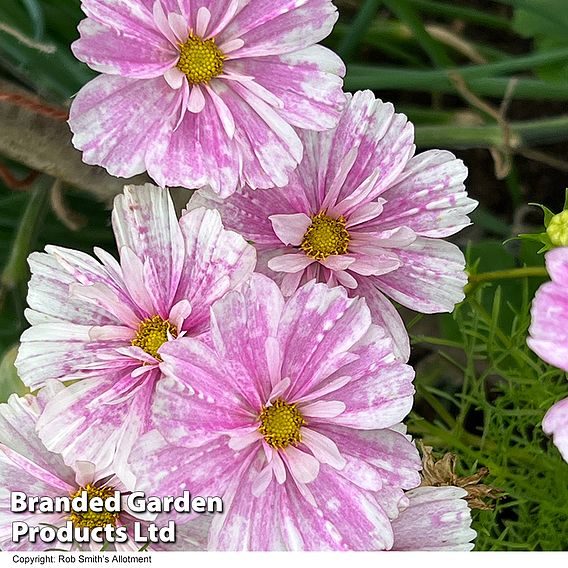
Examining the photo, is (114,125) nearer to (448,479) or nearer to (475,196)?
(448,479)

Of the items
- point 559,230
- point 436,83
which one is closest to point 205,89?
point 559,230

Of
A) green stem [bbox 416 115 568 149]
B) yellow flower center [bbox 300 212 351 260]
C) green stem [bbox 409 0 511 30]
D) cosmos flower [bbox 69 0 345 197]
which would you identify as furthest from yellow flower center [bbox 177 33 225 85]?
green stem [bbox 409 0 511 30]

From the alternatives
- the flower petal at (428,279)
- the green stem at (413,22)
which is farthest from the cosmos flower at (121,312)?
the green stem at (413,22)

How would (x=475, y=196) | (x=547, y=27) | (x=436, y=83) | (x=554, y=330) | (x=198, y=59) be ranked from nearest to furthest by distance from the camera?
(x=554, y=330) < (x=198, y=59) < (x=436, y=83) < (x=547, y=27) < (x=475, y=196)

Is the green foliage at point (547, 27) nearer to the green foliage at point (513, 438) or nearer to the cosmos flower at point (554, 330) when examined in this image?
the green foliage at point (513, 438)

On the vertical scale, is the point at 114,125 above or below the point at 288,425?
above

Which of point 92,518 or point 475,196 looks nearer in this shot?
point 92,518

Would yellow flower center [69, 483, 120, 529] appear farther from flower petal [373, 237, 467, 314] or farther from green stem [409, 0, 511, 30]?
green stem [409, 0, 511, 30]

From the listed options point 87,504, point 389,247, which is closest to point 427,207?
point 389,247
